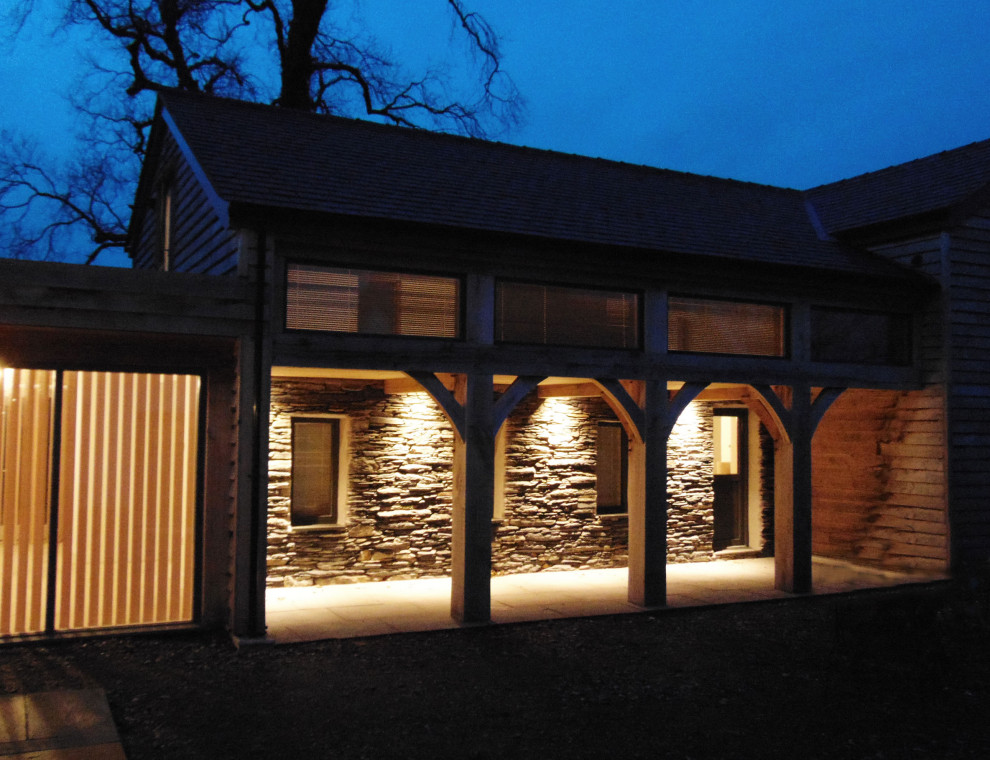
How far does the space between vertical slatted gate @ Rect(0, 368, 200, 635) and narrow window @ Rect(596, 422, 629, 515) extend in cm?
639

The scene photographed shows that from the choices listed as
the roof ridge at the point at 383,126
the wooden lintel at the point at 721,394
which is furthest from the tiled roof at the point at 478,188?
the wooden lintel at the point at 721,394

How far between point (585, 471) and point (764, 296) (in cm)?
353

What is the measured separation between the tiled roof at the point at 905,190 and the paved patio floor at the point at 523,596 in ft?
16.0

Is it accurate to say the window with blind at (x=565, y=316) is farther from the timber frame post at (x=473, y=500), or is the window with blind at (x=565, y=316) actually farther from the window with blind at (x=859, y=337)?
the window with blind at (x=859, y=337)

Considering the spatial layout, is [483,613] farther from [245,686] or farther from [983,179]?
[983,179]

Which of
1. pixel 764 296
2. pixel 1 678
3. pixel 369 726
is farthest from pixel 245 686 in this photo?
pixel 764 296

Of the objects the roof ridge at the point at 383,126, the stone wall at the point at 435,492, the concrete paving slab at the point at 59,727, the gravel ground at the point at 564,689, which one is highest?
the roof ridge at the point at 383,126

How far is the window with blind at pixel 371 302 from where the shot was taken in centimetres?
862

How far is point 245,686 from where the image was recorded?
22.7 feet

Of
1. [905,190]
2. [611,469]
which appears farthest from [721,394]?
[905,190]

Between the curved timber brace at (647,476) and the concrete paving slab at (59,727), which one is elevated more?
the curved timber brace at (647,476)

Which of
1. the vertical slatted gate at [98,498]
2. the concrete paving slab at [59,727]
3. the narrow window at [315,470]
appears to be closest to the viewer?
the concrete paving slab at [59,727]

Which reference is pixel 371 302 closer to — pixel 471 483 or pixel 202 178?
pixel 471 483

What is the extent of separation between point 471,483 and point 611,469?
4656mm
